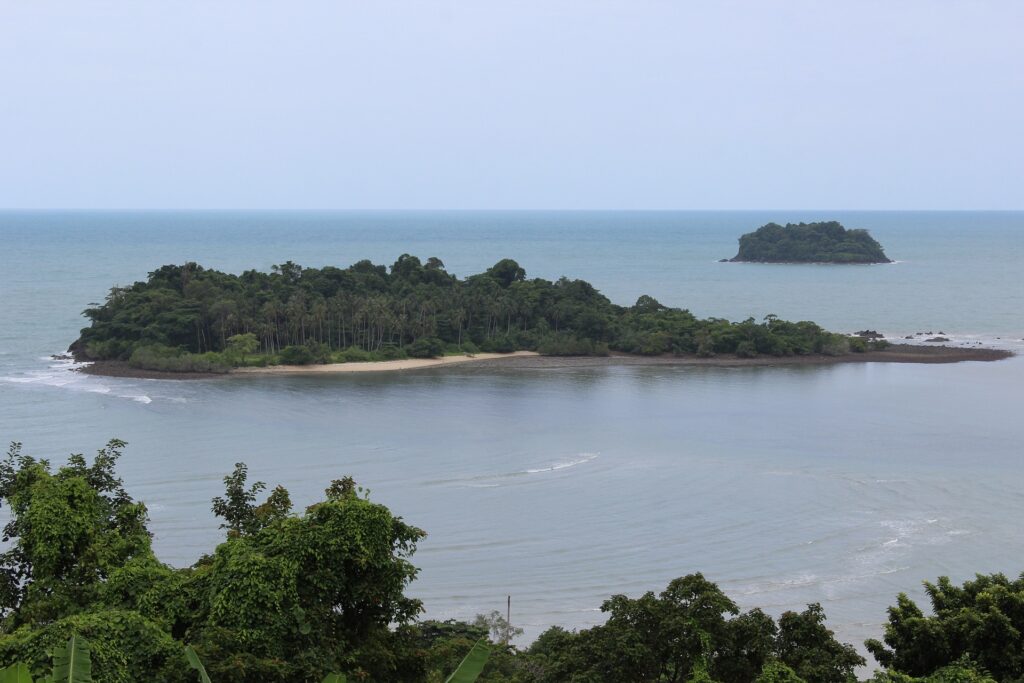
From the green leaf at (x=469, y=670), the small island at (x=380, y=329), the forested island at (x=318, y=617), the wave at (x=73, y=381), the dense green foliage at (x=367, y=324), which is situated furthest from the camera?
the dense green foliage at (x=367, y=324)

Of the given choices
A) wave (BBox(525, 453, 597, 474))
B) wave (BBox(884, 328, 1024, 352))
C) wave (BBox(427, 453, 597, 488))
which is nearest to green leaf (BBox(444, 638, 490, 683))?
wave (BBox(427, 453, 597, 488))

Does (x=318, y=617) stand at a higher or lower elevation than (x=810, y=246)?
lower

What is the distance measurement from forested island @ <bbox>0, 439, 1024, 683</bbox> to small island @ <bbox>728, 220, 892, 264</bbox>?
101 meters

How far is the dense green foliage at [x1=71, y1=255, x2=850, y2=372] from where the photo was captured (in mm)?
45594

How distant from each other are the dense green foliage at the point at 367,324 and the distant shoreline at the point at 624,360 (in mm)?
531

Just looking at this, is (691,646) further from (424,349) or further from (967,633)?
(424,349)

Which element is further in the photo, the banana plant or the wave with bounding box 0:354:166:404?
the wave with bounding box 0:354:166:404

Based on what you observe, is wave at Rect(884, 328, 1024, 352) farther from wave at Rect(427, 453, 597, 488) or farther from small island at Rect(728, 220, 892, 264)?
small island at Rect(728, 220, 892, 264)

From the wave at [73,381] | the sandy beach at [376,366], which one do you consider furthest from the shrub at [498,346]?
the wave at [73,381]

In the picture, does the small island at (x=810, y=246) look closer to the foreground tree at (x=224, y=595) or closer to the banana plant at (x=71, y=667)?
the foreground tree at (x=224, y=595)

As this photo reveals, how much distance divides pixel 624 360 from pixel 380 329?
11.3 meters

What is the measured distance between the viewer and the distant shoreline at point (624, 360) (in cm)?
4453

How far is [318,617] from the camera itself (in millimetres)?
9383

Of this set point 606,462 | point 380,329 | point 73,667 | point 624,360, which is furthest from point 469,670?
point 380,329
